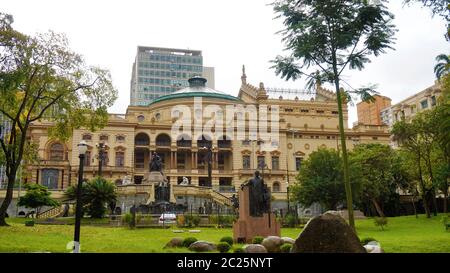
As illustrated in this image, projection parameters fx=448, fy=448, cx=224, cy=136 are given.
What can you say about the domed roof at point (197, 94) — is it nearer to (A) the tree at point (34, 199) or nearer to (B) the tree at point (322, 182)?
(A) the tree at point (34, 199)

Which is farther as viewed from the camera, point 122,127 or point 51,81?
point 122,127

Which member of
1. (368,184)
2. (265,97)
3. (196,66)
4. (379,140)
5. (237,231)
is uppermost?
(196,66)

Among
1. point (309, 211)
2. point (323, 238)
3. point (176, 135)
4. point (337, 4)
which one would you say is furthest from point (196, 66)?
point (323, 238)

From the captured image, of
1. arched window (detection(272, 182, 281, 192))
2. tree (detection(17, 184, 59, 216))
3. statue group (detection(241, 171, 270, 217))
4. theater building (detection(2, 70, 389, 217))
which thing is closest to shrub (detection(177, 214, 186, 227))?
statue group (detection(241, 171, 270, 217))

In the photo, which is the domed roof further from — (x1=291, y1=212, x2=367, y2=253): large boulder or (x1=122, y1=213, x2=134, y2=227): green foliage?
(x1=291, y1=212, x2=367, y2=253): large boulder

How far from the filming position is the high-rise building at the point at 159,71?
11581 cm

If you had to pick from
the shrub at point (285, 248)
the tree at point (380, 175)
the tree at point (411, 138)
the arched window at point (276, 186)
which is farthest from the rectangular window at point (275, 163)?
the shrub at point (285, 248)

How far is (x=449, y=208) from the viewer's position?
47.4 metres

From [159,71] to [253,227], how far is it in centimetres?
10230

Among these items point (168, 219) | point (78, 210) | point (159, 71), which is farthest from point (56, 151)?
point (78, 210)

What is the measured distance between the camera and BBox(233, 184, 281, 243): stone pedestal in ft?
63.2

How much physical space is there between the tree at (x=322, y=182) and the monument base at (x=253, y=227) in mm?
16038
